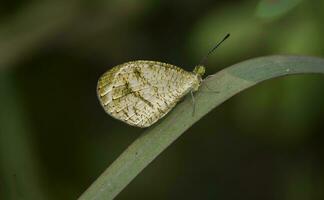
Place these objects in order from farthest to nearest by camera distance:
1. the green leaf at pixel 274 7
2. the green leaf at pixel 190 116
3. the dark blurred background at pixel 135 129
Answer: the dark blurred background at pixel 135 129 < the green leaf at pixel 274 7 < the green leaf at pixel 190 116

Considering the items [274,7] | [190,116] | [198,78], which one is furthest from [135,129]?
[190,116]

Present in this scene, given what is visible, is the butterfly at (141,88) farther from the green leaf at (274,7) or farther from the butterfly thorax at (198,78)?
the green leaf at (274,7)

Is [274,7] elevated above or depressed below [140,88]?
above

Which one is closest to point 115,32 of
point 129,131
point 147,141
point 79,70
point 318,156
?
point 79,70

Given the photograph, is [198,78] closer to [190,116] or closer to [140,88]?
[140,88]

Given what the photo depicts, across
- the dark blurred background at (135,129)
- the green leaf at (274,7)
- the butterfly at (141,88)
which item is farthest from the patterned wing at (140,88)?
the dark blurred background at (135,129)
